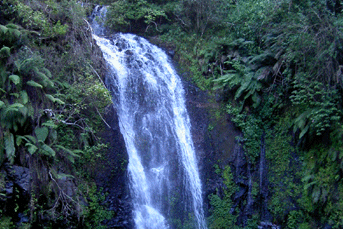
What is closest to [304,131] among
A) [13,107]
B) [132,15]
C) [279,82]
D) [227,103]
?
[279,82]

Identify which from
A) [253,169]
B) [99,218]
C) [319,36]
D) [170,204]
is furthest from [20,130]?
[319,36]

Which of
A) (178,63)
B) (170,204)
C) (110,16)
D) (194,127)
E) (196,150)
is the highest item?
(110,16)

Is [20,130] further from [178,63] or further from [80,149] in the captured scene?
[178,63]

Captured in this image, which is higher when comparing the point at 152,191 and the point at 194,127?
the point at 194,127

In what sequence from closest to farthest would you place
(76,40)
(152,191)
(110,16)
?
(152,191) → (76,40) → (110,16)

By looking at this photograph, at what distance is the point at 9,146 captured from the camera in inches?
328

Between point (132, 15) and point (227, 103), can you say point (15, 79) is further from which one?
point (132, 15)

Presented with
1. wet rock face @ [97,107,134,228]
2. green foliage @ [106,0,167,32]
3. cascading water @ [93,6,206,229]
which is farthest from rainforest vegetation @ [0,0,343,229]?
green foliage @ [106,0,167,32]

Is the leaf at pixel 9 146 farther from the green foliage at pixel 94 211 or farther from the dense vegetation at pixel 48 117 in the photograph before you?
the green foliage at pixel 94 211

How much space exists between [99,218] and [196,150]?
4.53 meters

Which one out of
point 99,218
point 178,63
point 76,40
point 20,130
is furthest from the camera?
point 178,63

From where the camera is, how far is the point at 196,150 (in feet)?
A: 42.3

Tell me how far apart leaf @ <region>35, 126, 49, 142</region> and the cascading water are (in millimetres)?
3336

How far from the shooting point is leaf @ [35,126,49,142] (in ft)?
29.1
